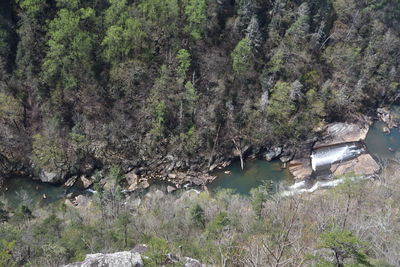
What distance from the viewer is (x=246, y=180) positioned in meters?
49.3

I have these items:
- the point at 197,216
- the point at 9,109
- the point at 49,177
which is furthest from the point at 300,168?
the point at 9,109

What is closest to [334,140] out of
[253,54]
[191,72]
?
[253,54]

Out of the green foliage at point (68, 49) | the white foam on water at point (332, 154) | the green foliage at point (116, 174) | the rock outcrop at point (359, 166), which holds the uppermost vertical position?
the green foliage at point (68, 49)

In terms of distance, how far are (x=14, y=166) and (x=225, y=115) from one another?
3017cm

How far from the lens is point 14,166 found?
155ft

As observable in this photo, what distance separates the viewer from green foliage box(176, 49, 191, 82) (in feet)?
161

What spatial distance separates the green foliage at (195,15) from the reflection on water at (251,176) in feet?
64.9

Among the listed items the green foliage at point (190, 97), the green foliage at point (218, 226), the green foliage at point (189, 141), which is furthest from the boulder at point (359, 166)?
the green foliage at point (218, 226)

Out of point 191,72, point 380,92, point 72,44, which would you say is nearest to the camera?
point 72,44

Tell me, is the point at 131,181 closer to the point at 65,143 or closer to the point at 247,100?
the point at 65,143

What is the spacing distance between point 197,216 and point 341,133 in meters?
31.1

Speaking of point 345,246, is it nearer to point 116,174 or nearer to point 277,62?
point 116,174

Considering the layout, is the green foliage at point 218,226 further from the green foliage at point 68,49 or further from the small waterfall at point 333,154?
the green foliage at point 68,49

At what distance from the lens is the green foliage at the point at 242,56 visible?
50.8 meters
